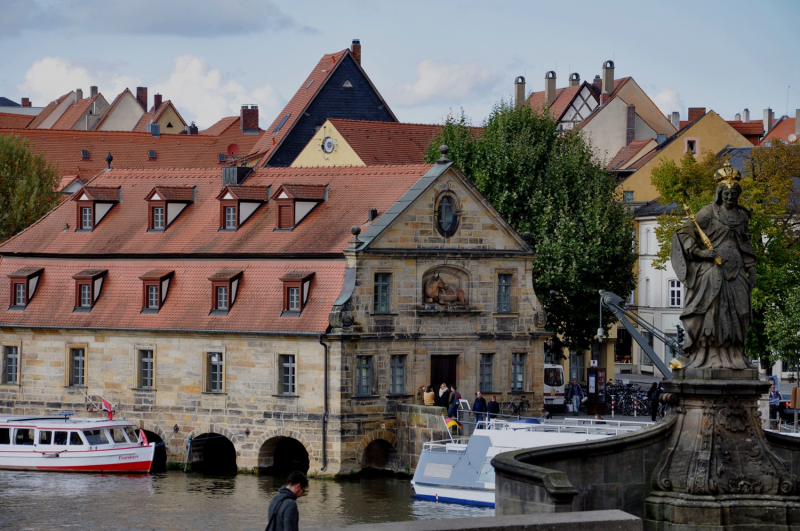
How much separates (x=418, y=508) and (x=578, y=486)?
2170cm

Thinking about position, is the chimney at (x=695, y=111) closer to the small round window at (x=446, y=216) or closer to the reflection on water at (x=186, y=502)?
the small round window at (x=446, y=216)

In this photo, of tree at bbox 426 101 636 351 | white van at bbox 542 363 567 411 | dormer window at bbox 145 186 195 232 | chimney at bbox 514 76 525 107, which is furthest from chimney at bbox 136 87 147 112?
dormer window at bbox 145 186 195 232

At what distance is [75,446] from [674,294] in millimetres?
44977

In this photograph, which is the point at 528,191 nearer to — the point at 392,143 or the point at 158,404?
the point at 392,143

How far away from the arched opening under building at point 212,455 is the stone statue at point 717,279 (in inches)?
1181

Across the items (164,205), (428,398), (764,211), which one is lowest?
(428,398)

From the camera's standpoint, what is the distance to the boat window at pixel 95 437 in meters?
53.2

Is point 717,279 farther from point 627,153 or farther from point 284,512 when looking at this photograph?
point 627,153

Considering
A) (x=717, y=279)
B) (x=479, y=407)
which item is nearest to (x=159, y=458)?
(x=479, y=407)

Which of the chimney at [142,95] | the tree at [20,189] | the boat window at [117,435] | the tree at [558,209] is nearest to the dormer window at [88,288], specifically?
the boat window at [117,435]

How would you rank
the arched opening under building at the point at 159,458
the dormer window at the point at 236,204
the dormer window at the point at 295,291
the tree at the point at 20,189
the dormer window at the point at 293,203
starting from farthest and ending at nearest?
the tree at the point at 20,189 < the dormer window at the point at 236,204 < the dormer window at the point at 293,203 < the arched opening under building at the point at 159,458 < the dormer window at the point at 295,291

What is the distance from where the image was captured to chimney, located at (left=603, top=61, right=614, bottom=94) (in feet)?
384

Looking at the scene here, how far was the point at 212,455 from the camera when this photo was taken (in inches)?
2188

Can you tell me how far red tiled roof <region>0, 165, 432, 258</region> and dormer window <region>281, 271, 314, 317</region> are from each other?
2.29ft
